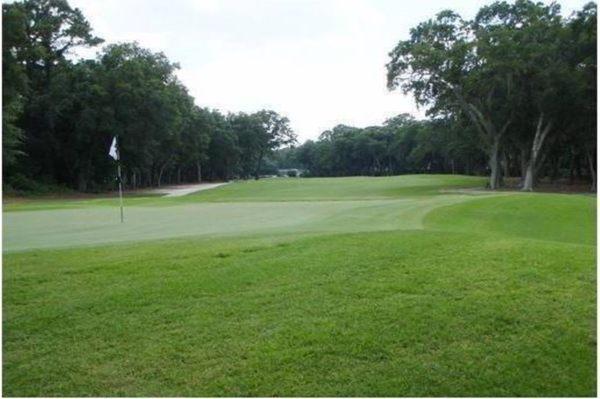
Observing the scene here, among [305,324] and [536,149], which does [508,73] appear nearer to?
[536,149]

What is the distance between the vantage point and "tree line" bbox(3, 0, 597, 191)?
34469 mm

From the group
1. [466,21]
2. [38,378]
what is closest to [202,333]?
[38,378]

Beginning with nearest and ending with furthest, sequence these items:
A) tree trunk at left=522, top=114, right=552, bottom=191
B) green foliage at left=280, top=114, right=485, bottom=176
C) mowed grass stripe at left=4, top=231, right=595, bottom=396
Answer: mowed grass stripe at left=4, top=231, right=595, bottom=396
tree trunk at left=522, top=114, right=552, bottom=191
green foliage at left=280, top=114, right=485, bottom=176

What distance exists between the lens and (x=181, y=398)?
408cm

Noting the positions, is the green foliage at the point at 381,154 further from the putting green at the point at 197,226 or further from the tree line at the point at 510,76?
the putting green at the point at 197,226

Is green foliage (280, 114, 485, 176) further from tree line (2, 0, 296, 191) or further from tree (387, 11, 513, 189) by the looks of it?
tree line (2, 0, 296, 191)

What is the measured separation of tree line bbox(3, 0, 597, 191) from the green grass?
23.8 metres

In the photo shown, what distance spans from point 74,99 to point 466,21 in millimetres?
29990

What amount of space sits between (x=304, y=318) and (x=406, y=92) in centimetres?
3699

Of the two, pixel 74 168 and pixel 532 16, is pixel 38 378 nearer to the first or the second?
pixel 532 16

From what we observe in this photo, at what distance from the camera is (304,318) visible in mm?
5465

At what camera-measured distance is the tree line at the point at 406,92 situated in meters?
34.5

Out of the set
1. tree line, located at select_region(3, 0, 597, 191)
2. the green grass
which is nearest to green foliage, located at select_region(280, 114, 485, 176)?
tree line, located at select_region(3, 0, 597, 191)

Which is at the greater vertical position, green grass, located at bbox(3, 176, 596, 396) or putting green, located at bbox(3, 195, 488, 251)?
putting green, located at bbox(3, 195, 488, 251)
